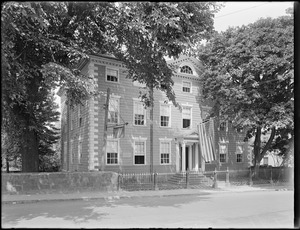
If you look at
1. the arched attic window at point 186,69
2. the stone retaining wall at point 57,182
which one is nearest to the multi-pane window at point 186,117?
the arched attic window at point 186,69

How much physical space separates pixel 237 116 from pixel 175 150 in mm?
6315

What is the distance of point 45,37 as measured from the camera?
15.3 meters

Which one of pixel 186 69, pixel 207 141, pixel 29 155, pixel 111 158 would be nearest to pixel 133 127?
pixel 111 158

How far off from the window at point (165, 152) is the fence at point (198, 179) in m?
1.40

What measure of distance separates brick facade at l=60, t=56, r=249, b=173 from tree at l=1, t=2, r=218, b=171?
466 cm

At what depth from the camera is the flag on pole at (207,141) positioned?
2394 cm

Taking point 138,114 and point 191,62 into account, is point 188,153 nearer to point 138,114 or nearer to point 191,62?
point 138,114

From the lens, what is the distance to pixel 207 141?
24328mm

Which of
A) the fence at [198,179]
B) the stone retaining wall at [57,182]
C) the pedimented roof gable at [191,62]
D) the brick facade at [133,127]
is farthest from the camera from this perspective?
the pedimented roof gable at [191,62]

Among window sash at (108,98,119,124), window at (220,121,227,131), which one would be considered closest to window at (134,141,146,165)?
window sash at (108,98,119,124)

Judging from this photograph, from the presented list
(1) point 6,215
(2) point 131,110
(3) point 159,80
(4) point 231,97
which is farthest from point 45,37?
(4) point 231,97

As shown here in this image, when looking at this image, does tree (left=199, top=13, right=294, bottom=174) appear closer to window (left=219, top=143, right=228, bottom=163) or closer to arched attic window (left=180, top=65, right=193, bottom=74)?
arched attic window (left=180, top=65, right=193, bottom=74)

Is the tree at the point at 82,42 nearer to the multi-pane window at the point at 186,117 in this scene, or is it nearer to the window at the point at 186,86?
the window at the point at 186,86

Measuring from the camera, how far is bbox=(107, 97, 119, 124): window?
23531mm
